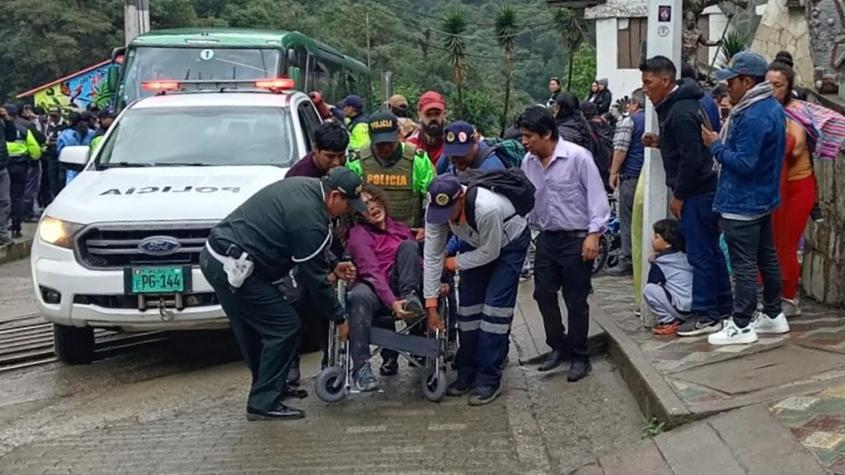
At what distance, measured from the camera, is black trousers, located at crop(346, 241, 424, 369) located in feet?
19.6

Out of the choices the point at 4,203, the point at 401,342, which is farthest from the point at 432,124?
the point at 4,203

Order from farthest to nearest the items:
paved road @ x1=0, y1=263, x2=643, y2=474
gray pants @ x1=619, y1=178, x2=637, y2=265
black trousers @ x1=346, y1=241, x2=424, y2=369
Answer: gray pants @ x1=619, y1=178, x2=637, y2=265 → black trousers @ x1=346, y1=241, x2=424, y2=369 → paved road @ x1=0, y1=263, x2=643, y2=474

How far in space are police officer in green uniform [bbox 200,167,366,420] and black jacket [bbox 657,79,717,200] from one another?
2030 mm

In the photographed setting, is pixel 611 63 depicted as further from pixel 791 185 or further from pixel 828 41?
pixel 791 185

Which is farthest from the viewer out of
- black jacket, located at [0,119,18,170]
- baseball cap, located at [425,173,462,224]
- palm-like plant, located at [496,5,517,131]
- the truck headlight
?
palm-like plant, located at [496,5,517,131]

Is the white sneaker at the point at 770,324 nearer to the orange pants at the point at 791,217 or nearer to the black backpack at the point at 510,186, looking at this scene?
the orange pants at the point at 791,217

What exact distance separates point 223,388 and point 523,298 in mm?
3439

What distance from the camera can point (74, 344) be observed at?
24.8 feet

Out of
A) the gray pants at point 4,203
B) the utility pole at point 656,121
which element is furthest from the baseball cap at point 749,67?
the gray pants at point 4,203

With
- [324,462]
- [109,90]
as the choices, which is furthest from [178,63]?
[324,462]

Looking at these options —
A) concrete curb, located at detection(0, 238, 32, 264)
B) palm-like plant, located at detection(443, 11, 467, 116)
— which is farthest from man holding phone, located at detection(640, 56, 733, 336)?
palm-like plant, located at detection(443, 11, 467, 116)

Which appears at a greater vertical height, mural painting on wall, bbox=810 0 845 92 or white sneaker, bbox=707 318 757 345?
mural painting on wall, bbox=810 0 845 92

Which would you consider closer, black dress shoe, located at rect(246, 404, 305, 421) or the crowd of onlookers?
black dress shoe, located at rect(246, 404, 305, 421)

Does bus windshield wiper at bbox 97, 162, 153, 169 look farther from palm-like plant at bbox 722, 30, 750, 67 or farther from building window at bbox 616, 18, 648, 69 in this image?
building window at bbox 616, 18, 648, 69
